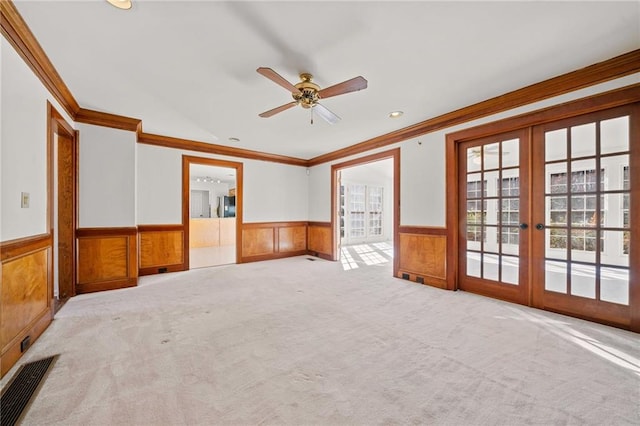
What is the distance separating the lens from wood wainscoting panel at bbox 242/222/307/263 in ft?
19.2

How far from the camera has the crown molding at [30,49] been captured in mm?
1805

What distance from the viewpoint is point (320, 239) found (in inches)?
252

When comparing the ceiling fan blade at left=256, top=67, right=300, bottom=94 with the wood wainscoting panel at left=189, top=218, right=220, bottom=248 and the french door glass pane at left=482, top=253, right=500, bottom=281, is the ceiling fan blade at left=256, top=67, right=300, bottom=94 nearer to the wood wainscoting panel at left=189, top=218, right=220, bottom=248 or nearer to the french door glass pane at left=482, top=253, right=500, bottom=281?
the french door glass pane at left=482, top=253, right=500, bottom=281

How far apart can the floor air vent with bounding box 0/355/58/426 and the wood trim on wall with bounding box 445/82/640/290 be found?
Result: 4180mm

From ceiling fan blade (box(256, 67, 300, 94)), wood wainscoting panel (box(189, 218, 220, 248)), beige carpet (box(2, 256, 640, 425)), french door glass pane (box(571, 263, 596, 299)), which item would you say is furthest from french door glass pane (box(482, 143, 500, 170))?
wood wainscoting panel (box(189, 218, 220, 248))

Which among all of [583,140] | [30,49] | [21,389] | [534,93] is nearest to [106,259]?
[21,389]

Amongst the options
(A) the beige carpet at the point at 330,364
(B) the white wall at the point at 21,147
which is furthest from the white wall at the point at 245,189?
(B) the white wall at the point at 21,147

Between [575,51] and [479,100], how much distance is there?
1037 mm

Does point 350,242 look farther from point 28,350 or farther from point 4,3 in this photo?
point 4,3

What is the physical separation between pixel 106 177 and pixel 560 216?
230 inches

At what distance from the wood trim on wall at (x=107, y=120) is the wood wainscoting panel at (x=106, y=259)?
1.50 m

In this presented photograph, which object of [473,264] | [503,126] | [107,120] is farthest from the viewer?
[107,120]

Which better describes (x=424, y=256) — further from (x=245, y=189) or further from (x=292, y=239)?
(x=245, y=189)

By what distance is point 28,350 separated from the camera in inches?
83.2
